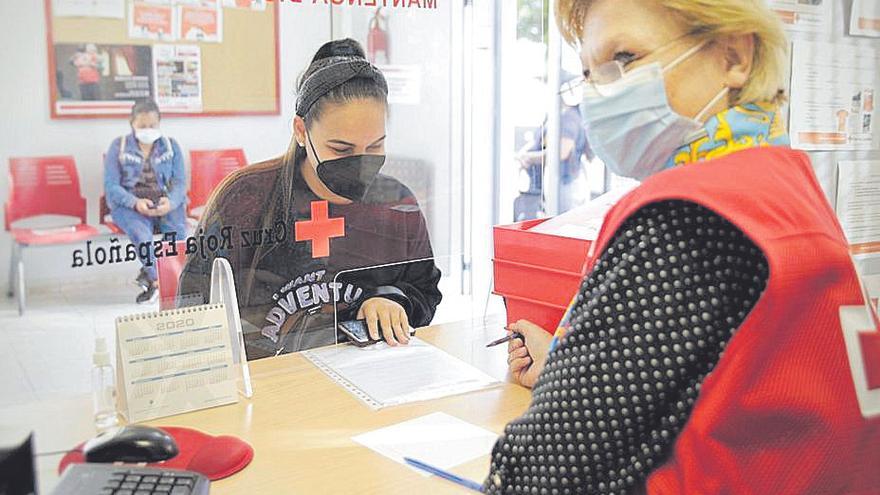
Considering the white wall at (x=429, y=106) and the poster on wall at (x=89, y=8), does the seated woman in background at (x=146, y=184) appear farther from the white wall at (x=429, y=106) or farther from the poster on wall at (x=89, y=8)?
the white wall at (x=429, y=106)

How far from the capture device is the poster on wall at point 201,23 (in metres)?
1.71

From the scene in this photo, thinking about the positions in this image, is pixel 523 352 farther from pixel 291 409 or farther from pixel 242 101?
pixel 242 101

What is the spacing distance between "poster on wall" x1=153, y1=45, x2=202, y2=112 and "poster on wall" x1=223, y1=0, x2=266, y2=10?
121mm

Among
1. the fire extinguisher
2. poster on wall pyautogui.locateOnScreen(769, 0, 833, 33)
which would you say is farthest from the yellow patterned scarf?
poster on wall pyautogui.locateOnScreen(769, 0, 833, 33)

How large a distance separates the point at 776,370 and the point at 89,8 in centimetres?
140

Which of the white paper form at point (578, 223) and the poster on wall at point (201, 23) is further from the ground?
the poster on wall at point (201, 23)

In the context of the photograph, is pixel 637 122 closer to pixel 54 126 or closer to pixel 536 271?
pixel 536 271

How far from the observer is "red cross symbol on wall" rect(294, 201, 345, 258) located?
6.33 feet

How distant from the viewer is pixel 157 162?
1707 millimetres

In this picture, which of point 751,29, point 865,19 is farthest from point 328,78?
point 865,19

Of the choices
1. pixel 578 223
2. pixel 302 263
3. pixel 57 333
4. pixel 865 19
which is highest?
pixel 865 19

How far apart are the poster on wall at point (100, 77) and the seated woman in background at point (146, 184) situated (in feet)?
0.12

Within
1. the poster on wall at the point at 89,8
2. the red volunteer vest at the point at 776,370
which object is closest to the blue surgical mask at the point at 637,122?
the red volunteer vest at the point at 776,370

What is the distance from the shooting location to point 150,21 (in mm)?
1661
